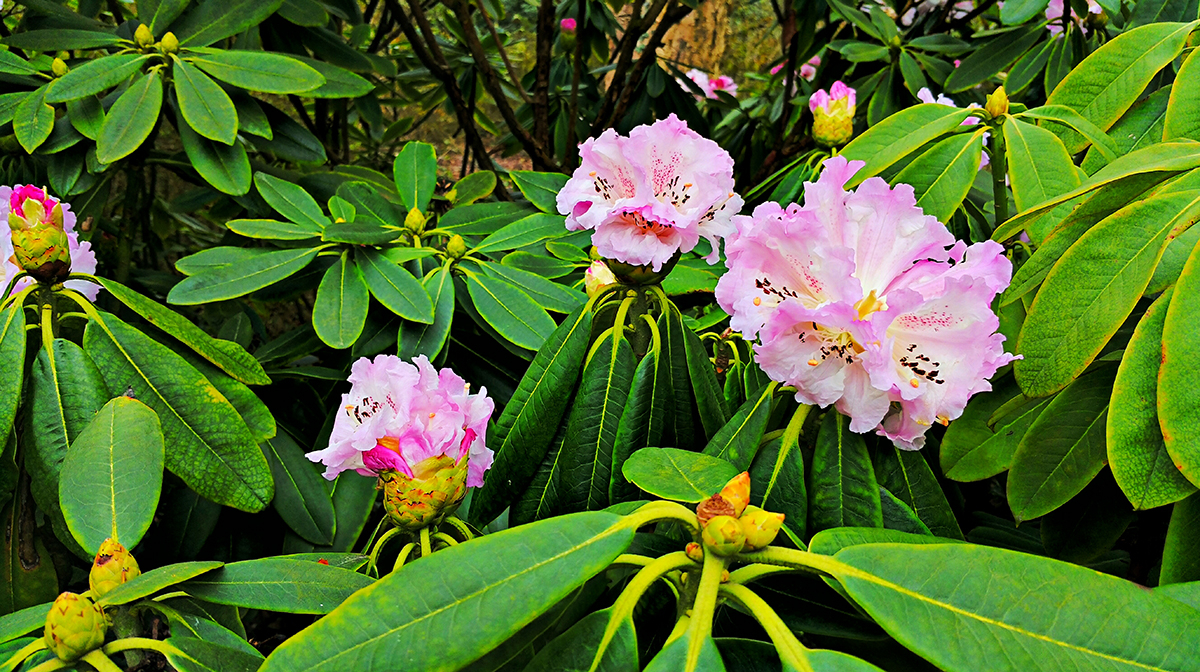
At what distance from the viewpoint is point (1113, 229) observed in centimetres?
56

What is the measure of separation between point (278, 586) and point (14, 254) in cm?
54

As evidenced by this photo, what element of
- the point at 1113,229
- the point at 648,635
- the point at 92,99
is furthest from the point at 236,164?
the point at 1113,229

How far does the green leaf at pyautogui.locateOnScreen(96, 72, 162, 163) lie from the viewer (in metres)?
1.17

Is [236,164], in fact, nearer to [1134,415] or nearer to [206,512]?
[206,512]

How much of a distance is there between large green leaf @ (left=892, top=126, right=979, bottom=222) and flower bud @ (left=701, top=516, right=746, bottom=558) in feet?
1.43

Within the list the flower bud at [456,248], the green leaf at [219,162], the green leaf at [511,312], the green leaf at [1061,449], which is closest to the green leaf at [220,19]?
the green leaf at [219,162]

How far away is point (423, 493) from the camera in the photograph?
0.72 m

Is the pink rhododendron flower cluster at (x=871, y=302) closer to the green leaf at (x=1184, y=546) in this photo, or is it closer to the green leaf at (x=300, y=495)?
the green leaf at (x=1184, y=546)

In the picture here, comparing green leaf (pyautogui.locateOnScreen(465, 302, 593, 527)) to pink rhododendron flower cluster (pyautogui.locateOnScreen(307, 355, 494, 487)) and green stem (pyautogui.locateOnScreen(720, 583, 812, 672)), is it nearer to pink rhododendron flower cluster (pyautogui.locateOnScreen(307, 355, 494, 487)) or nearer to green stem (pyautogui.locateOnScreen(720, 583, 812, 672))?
pink rhododendron flower cluster (pyautogui.locateOnScreen(307, 355, 494, 487))

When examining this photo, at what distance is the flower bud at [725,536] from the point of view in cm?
45

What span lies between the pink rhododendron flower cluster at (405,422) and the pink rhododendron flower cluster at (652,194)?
0.71 ft

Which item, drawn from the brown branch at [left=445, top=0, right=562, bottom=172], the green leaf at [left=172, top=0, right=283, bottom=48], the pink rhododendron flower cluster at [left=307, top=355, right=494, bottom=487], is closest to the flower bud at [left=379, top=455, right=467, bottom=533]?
the pink rhododendron flower cluster at [left=307, top=355, right=494, bottom=487]

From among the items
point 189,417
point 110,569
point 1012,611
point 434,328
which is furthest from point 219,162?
point 1012,611

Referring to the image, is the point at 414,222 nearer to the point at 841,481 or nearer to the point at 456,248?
the point at 456,248
